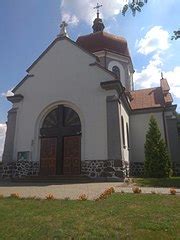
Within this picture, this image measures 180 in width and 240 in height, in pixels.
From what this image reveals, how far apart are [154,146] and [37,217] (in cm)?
1453

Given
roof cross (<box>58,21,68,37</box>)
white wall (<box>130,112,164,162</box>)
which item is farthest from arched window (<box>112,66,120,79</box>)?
roof cross (<box>58,21,68,37</box>)

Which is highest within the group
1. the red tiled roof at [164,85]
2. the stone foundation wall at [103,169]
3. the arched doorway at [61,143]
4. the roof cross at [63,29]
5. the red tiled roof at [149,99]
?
the roof cross at [63,29]

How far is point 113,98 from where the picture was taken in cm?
1728

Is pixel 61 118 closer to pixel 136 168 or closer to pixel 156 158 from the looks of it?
pixel 156 158

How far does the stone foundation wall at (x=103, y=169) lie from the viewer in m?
15.9

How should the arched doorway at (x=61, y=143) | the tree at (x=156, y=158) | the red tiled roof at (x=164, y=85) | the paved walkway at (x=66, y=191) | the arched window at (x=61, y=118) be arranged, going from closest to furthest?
the paved walkway at (x=66, y=191)
the arched doorway at (x=61, y=143)
the tree at (x=156, y=158)
the arched window at (x=61, y=118)
the red tiled roof at (x=164, y=85)

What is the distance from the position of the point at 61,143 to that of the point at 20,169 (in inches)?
133

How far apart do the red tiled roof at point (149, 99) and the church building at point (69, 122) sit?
2.70 metres

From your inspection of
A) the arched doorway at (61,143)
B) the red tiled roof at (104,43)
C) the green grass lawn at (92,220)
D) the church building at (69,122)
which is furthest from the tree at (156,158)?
the green grass lawn at (92,220)

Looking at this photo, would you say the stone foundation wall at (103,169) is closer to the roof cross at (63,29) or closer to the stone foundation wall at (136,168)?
the stone foundation wall at (136,168)

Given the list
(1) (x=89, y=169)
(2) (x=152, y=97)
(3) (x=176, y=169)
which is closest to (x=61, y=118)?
(1) (x=89, y=169)

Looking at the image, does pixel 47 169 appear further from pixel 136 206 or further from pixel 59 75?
pixel 136 206

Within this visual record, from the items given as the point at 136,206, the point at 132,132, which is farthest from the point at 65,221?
the point at 132,132

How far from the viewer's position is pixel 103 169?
16312 millimetres
